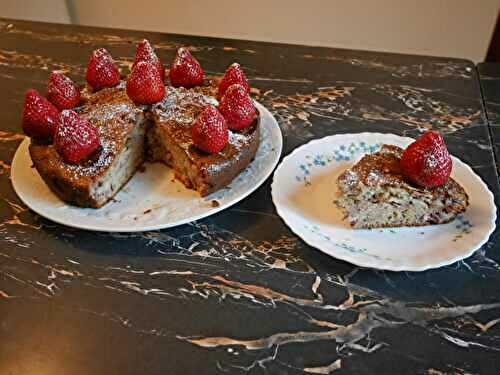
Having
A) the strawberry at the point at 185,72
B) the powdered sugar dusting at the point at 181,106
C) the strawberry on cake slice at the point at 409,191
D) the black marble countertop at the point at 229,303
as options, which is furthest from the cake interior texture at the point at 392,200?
the strawberry at the point at 185,72

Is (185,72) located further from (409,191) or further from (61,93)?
(409,191)

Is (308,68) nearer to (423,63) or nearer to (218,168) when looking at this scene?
(423,63)

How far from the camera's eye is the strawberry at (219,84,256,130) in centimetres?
158

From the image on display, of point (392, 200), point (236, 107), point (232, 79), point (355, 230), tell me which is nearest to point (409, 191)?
point (392, 200)

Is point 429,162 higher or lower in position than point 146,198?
higher

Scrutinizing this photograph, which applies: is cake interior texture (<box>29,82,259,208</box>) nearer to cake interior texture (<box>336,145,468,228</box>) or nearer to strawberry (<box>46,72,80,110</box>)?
strawberry (<box>46,72,80,110</box>)

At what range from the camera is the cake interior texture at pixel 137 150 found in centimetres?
149

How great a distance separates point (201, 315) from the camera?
1.24 meters

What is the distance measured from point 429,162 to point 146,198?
817mm

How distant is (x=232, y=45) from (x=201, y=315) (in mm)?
1466

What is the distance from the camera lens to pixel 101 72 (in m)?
1.76

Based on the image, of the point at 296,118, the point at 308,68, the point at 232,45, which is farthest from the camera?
the point at 232,45

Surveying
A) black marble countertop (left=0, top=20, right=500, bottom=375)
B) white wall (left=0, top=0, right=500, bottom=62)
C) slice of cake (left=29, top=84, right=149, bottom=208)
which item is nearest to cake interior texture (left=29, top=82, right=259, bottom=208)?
slice of cake (left=29, top=84, right=149, bottom=208)

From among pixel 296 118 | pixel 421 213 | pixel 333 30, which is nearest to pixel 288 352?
pixel 421 213
